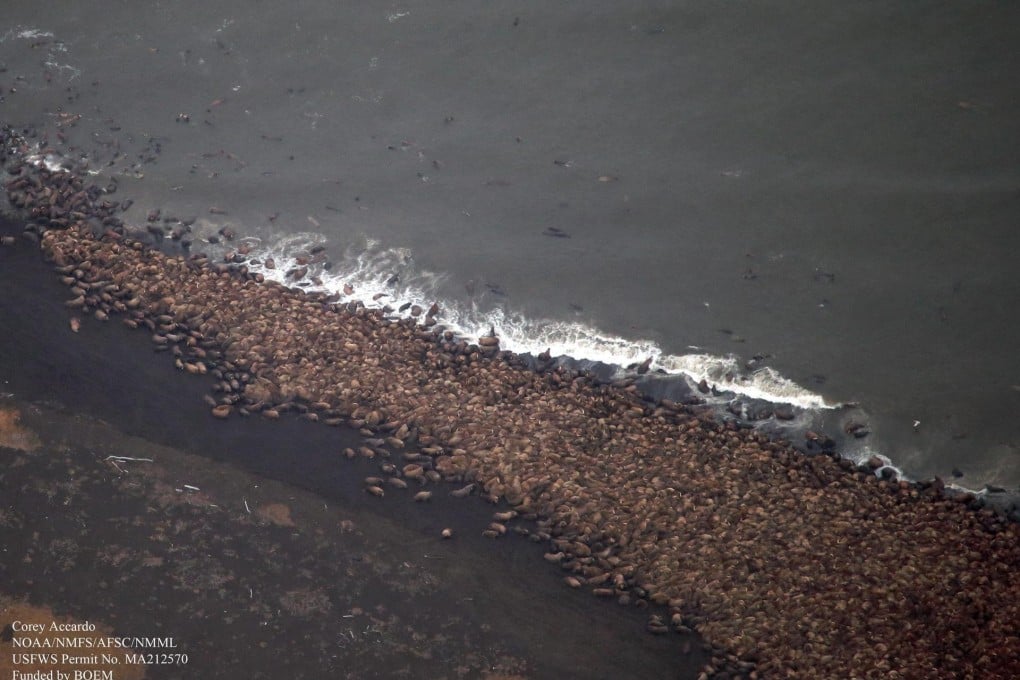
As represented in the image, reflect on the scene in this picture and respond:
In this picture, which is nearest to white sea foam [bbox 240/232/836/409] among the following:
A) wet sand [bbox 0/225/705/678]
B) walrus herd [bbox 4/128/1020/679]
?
walrus herd [bbox 4/128/1020/679]

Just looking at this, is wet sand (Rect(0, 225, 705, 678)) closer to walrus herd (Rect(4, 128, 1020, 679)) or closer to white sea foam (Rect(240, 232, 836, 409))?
walrus herd (Rect(4, 128, 1020, 679))

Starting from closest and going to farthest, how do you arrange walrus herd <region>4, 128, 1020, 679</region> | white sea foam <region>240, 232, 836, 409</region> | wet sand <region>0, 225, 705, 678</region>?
walrus herd <region>4, 128, 1020, 679</region> < wet sand <region>0, 225, 705, 678</region> < white sea foam <region>240, 232, 836, 409</region>

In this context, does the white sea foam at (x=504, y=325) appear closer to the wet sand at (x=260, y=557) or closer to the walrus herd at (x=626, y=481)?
the walrus herd at (x=626, y=481)

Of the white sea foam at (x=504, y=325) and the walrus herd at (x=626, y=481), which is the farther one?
the white sea foam at (x=504, y=325)

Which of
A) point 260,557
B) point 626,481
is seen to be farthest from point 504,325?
point 260,557

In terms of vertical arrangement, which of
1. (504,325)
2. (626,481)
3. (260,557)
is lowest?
(260,557)

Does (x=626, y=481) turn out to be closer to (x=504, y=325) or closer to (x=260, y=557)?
(x=504, y=325)

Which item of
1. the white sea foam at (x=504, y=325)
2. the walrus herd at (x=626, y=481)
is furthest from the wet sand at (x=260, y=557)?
the white sea foam at (x=504, y=325)
